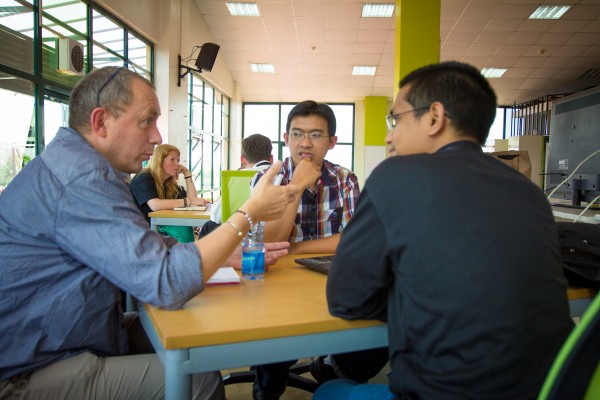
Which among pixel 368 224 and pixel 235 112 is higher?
pixel 235 112

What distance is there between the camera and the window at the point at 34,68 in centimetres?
363

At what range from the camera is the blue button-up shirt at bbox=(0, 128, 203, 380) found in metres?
0.97

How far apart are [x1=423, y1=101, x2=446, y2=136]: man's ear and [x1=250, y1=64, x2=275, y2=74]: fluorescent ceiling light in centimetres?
926

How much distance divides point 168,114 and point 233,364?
5.83 meters

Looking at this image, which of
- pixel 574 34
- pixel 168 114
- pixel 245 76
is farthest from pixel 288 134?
pixel 245 76

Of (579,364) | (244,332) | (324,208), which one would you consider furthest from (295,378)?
(579,364)

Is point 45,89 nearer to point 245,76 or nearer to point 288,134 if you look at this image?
point 288,134

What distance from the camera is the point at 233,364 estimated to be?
0.88m

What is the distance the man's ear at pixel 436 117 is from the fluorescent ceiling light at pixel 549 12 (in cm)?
678

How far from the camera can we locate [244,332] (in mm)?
878

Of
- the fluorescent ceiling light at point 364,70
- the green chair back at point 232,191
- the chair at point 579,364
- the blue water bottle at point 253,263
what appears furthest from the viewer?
the fluorescent ceiling light at point 364,70

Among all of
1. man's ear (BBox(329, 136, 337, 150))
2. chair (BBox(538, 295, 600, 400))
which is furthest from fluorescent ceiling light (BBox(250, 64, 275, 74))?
chair (BBox(538, 295, 600, 400))

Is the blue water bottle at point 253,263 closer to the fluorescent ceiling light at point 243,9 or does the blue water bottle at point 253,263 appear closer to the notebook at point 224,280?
the notebook at point 224,280

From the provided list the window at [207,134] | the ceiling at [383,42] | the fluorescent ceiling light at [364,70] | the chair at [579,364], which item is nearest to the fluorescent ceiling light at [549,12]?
the ceiling at [383,42]
